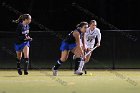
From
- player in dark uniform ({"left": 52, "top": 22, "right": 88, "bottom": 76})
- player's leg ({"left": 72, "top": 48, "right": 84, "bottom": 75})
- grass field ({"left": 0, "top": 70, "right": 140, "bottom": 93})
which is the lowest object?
grass field ({"left": 0, "top": 70, "right": 140, "bottom": 93})

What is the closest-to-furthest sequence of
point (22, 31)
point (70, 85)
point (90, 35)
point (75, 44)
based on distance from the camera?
point (70, 85)
point (75, 44)
point (22, 31)
point (90, 35)

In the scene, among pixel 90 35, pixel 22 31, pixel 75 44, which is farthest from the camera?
pixel 90 35

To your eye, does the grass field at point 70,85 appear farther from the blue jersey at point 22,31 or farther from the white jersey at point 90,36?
the white jersey at point 90,36

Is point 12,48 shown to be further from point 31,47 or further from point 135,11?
point 135,11

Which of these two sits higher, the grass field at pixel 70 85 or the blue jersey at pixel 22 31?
the blue jersey at pixel 22 31

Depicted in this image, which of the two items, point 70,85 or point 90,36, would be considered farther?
point 90,36

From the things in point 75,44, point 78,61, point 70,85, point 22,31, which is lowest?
point 70,85

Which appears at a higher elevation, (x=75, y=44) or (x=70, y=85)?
(x=75, y=44)

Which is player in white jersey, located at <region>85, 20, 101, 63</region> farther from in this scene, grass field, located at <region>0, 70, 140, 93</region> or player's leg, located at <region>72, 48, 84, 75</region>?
grass field, located at <region>0, 70, 140, 93</region>

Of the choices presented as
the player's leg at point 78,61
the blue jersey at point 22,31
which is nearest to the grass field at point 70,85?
the player's leg at point 78,61

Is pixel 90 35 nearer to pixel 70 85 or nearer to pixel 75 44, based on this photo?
pixel 75 44

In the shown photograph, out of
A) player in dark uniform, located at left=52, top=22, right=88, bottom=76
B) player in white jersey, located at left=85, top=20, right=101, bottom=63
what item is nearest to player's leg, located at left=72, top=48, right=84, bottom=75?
player in dark uniform, located at left=52, top=22, right=88, bottom=76

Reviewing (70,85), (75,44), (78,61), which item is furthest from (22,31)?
(70,85)

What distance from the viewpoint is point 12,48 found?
58.7 ft
